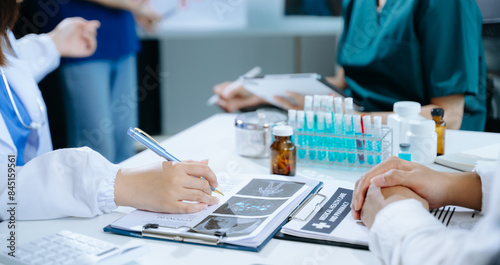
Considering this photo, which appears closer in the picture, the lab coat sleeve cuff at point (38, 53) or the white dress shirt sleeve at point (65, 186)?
the white dress shirt sleeve at point (65, 186)

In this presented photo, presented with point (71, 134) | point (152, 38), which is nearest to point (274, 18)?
point (152, 38)

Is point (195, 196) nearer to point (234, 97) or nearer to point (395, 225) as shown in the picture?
point (395, 225)

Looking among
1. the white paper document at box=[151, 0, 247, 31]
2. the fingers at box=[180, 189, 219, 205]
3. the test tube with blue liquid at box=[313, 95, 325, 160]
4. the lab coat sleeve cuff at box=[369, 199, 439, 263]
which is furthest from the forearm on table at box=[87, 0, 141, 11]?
the lab coat sleeve cuff at box=[369, 199, 439, 263]

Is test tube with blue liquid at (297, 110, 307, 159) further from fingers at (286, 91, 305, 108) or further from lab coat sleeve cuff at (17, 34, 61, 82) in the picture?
lab coat sleeve cuff at (17, 34, 61, 82)

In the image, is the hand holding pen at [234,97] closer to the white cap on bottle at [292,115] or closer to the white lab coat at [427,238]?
the white cap on bottle at [292,115]

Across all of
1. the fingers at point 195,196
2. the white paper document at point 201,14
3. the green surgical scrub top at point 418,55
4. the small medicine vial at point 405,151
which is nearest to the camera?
the fingers at point 195,196

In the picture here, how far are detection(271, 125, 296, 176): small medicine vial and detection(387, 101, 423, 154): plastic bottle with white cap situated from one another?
26cm

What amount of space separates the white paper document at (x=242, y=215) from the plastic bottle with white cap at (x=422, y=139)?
269 millimetres

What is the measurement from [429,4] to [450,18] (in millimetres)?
78

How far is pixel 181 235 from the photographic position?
0.78 metres

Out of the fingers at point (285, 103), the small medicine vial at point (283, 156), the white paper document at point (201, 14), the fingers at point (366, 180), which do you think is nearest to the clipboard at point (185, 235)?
the fingers at point (366, 180)

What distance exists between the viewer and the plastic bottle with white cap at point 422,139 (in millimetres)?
1090

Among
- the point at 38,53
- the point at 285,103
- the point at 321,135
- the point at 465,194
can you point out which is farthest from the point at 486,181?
the point at 38,53

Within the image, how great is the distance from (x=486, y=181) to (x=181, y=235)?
0.53 metres
